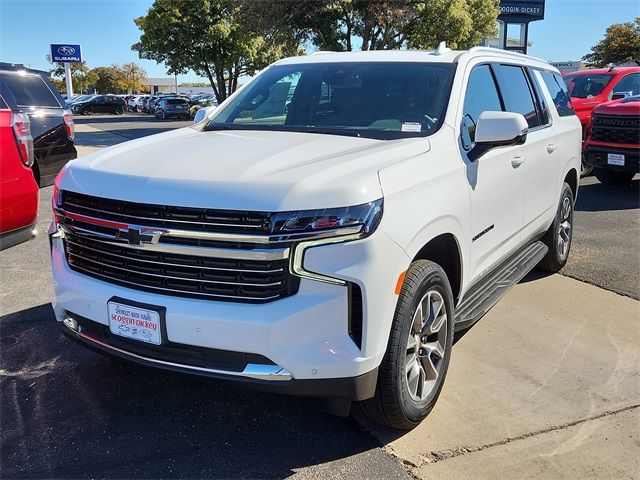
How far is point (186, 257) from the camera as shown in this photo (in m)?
2.62

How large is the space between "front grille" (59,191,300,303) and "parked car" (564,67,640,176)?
10911mm

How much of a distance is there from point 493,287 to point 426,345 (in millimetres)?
1150

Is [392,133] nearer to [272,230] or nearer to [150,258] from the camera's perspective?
[272,230]

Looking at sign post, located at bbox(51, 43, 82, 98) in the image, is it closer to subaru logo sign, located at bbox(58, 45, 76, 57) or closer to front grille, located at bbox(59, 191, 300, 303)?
subaru logo sign, located at bbox(58, 45, 76, 57)

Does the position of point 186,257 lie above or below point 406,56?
below

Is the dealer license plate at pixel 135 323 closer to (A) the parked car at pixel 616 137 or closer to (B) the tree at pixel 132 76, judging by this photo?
(A) the parked car at pixel 616 137

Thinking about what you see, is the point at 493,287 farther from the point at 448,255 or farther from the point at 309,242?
the point at 309,242

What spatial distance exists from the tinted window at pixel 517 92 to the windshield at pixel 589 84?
28.5ft

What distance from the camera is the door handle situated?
4161 mm

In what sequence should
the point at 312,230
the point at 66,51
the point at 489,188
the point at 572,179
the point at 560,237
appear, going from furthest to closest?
1. the point at 66,51
2. the point at 572,179
3. the point at 560,237
4. the point at 489,188
5. the point at 312,230

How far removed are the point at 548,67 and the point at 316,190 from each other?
4.27 m

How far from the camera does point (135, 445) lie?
2.96 meters

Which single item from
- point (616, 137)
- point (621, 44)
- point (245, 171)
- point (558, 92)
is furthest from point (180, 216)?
point (621, 44)

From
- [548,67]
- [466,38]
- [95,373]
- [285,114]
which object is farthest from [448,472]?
[466,38]
